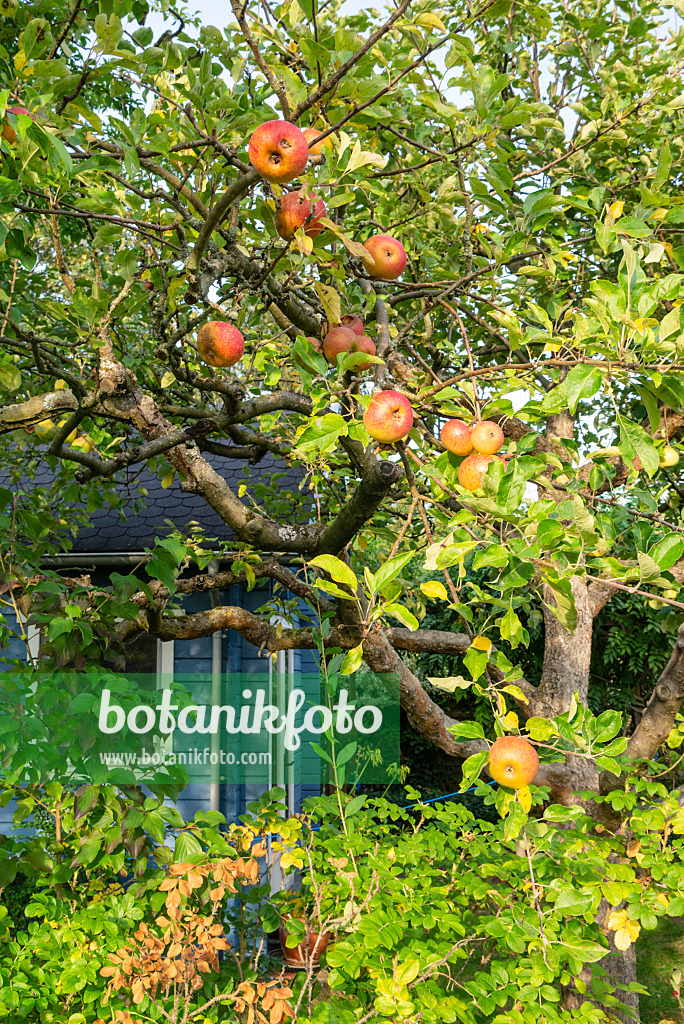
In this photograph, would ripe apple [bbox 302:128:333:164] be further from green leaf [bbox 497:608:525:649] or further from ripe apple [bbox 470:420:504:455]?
green leaf [bbox 497:608:525:649]

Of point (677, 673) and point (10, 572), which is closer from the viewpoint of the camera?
point (10, 572)

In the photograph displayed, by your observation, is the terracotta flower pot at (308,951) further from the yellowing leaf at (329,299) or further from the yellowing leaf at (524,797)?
the yellowing leaf at (329,299)

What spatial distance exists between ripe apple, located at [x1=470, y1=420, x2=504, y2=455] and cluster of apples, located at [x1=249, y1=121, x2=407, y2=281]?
0.59 metres

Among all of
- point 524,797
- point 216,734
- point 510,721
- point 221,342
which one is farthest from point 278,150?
point 216,734

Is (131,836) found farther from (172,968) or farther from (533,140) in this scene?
(533,140)

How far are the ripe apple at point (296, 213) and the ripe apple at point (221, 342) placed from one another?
469mm

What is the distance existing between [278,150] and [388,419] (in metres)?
0.70

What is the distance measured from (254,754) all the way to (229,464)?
9.57ft

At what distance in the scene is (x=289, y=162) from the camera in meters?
1.63

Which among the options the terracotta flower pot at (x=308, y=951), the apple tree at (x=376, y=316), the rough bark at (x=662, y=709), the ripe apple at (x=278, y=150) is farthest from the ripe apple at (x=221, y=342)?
the rough bark at (x=662, y=709)

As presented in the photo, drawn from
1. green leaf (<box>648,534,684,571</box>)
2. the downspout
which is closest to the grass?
the downspout

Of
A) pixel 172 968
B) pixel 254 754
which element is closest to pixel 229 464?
pixel 254 754

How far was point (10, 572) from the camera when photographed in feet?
8.63

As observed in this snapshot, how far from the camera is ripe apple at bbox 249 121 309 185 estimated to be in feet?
5.25
